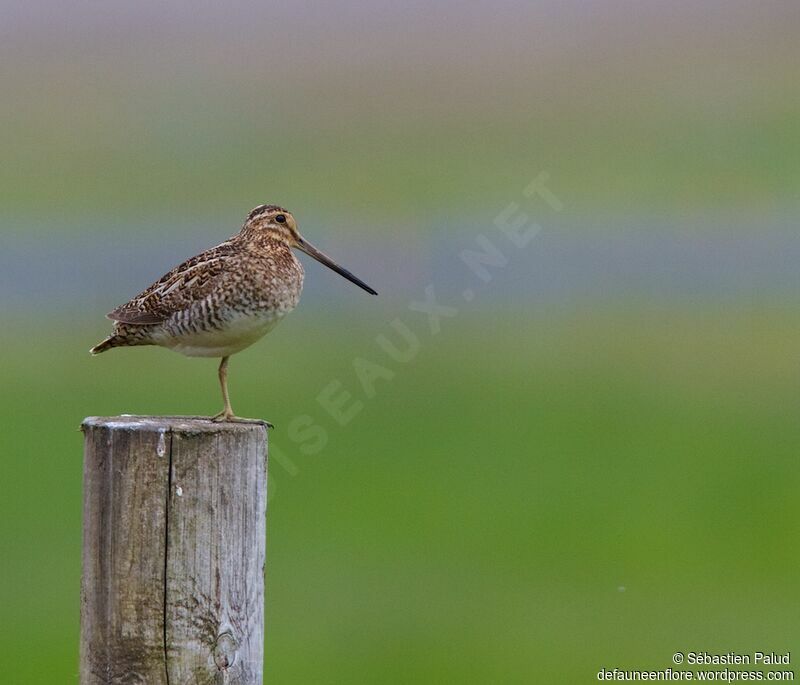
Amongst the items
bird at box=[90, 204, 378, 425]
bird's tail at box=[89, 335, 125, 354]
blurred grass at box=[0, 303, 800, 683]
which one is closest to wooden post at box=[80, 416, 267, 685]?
bird at box=[90, 204, 378, 425]

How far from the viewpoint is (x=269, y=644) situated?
10.9 m

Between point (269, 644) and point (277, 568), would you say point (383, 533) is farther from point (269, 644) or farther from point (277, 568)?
point (269, 644)

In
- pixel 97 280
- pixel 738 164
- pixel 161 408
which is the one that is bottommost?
pixel 161 408

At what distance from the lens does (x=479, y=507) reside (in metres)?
14.2

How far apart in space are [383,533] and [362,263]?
18415mm

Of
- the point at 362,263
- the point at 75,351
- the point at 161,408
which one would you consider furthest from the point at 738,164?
the point at 161,408

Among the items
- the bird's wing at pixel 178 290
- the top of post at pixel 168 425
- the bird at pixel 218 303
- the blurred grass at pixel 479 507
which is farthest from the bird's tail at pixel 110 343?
the blurred grass at pixel 479 507

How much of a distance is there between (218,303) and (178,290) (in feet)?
0.58

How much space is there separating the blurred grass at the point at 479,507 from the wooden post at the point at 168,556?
562 cm

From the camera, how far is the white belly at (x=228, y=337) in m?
6.28

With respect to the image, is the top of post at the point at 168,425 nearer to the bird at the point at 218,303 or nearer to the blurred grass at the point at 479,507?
the bird at the point at 218,303

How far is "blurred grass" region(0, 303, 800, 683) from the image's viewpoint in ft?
35.8

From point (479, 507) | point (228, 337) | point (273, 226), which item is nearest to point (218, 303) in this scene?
point (228, 337)

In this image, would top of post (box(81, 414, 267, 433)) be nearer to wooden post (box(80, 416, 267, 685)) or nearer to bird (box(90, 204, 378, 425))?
wooden post (box(80, 416, 267, 685))
